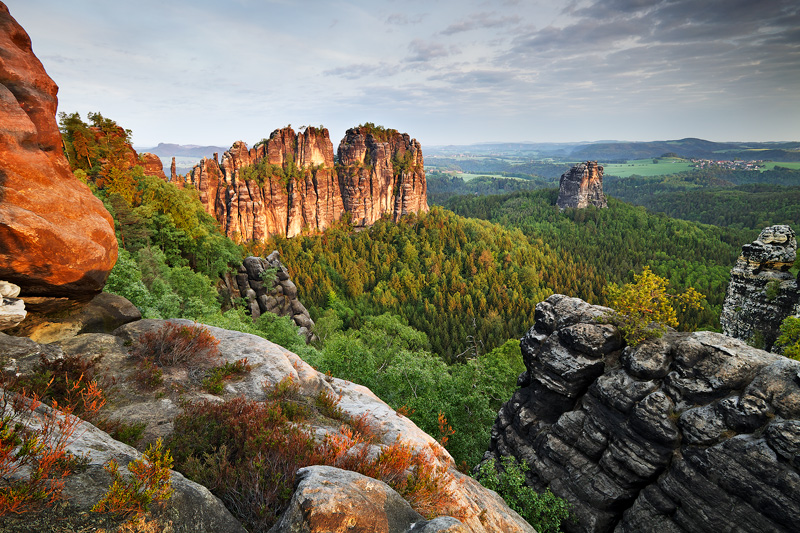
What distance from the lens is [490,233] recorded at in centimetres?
10894

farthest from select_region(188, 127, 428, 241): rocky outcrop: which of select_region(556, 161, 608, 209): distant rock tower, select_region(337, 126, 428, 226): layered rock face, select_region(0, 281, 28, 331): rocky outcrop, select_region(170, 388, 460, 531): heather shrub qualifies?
select_region(170, 388, 460, 531): heather shrub

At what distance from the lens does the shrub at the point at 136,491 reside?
4.57m

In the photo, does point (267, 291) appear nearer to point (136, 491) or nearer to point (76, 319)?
point (76, 319)

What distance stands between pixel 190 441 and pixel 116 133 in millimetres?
44931

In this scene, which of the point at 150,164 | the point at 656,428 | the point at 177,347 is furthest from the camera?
the point at 150,164

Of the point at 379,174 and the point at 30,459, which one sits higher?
the point at 379,174

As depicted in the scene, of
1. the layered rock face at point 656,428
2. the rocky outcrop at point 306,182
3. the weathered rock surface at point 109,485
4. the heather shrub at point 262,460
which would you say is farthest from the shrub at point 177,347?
the rocky outcrop at point 306,182

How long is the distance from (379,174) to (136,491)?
112 m

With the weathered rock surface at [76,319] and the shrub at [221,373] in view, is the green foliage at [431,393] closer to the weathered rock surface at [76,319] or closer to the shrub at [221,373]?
the shrub at [221,373]

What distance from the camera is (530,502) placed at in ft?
49.9

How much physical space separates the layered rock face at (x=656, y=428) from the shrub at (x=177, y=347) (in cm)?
1593

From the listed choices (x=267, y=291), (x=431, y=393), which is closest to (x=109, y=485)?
(x=431, y=393)

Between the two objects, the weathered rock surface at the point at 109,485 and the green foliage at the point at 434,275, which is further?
the green foliage at the point at 434,275

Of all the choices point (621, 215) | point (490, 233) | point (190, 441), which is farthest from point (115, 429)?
point (621, 215)
